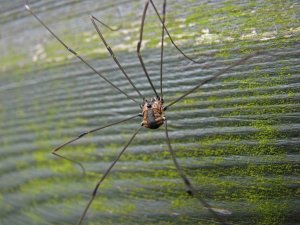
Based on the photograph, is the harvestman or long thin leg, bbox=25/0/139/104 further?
long thin leg, bbox=25/0/139/104

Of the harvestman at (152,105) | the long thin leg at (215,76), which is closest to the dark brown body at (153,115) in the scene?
the harvestman at (152,105)

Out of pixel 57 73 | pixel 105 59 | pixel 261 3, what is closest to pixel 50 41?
pixel 57 73

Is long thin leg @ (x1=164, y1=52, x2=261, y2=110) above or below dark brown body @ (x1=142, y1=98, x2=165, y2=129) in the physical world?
above

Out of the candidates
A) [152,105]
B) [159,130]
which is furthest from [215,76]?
[152,105]

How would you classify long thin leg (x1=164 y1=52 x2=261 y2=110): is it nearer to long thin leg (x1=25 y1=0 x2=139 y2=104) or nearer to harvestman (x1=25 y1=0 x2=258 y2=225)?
harvestman (x1=25 y1=0 x2=258 y2=225)

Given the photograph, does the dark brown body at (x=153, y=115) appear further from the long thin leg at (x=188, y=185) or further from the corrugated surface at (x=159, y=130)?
the long thin leg at (x=188, y=185)

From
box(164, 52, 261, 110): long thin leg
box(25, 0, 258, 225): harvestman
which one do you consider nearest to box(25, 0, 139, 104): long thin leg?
box(25, 0, 258, 225): harvestman
